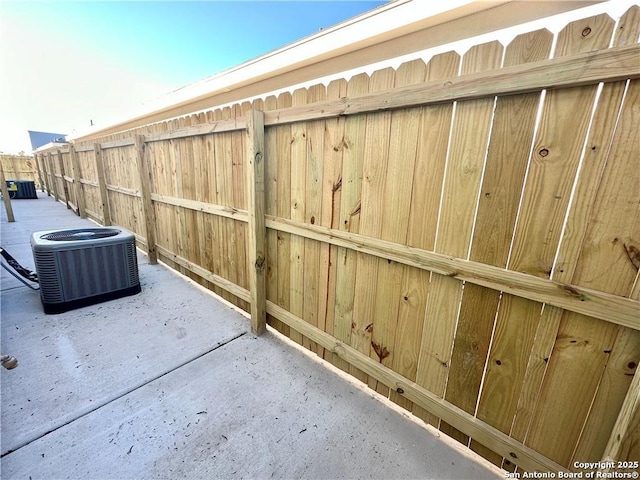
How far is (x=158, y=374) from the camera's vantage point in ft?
5.99

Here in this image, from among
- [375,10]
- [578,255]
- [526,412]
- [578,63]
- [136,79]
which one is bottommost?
[526,412]

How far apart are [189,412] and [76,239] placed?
2285mm

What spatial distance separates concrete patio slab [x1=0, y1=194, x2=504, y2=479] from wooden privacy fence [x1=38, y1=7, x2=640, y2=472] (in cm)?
22

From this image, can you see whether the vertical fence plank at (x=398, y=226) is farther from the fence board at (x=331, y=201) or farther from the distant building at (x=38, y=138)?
the distant building at (x=38, y=138)

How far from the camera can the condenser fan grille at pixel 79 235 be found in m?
2.63

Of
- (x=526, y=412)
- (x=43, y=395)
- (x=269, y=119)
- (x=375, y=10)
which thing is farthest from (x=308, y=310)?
(x=375, y=10)

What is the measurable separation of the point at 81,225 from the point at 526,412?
26.6 ft

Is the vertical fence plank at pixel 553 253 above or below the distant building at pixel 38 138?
below

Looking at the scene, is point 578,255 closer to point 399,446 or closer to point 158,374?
point 399,446

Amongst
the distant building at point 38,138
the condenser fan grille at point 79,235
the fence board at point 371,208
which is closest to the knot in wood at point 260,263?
the fence board at point 371,208

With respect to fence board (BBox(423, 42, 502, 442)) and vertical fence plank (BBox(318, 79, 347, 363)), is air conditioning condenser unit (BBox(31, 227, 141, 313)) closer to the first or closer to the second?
vertical fence plank (BBox(318, 79, 347, 363))

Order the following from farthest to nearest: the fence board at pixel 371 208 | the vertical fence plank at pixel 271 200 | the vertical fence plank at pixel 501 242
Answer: the vertical fence plank at pixel 271 200 < the fence board at pixel 371 208 < the vertical fence plank at pixel 501 242

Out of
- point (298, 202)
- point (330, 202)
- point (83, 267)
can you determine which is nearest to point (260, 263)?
point (298, 202)

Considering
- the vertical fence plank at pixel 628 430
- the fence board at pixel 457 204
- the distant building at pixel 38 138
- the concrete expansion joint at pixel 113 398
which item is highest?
the distant building at pixel 38 138
